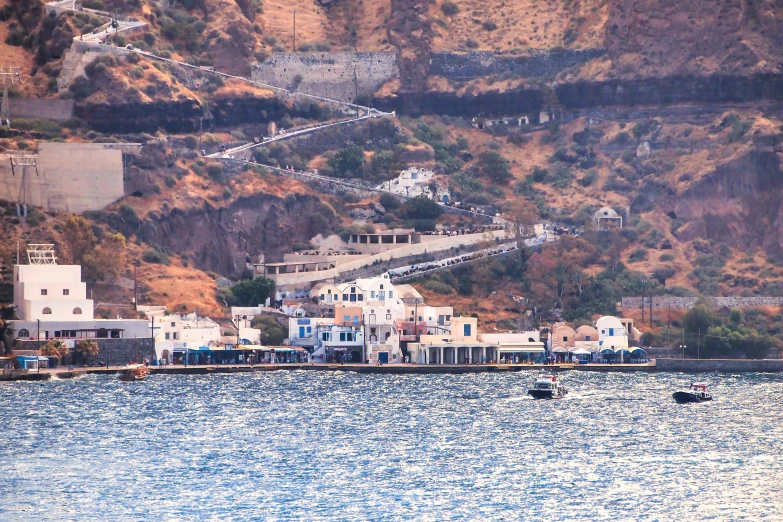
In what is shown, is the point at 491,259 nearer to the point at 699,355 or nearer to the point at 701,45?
the point at 699,355

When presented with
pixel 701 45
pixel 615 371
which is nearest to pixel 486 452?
pixel 615 371

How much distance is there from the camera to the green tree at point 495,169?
163375mm

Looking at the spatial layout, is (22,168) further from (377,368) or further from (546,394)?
(546,394)

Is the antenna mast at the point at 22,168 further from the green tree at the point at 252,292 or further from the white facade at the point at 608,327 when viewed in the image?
the white facade at the point at 608,327

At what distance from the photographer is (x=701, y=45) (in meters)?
169

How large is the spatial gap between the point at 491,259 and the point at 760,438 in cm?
4987

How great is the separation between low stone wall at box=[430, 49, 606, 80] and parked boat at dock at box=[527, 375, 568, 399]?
63331mm

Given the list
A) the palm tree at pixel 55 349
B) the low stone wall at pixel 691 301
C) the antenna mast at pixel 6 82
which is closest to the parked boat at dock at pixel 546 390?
the palm tree at pixel 55 349

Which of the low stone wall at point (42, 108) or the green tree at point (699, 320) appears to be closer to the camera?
the green tree at point (699, 320)

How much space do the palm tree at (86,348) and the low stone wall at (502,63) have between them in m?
56.6

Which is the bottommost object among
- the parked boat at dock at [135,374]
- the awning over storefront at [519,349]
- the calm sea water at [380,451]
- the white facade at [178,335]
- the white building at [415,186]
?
the calm sea water at [380,451]

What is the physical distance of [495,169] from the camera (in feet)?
537

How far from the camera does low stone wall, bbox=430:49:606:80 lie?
570ft

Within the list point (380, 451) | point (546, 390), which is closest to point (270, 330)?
point (546, 390)
